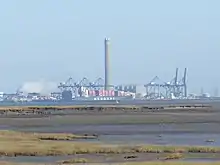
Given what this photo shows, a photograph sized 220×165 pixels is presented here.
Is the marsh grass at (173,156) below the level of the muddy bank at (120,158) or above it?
above

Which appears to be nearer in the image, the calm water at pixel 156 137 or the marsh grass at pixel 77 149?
the marsh grass at pixel 77 149

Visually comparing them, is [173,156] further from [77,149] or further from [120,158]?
[77,149]

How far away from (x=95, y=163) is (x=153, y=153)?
20.8 ft

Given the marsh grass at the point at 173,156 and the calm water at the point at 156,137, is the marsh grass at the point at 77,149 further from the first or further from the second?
the calm water at the point at 156,137

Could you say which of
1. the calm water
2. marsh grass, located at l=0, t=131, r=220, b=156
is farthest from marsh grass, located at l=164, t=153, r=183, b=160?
the calm water

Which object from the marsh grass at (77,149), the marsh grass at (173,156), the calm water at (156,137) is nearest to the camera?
the marsh grass at (173,156)

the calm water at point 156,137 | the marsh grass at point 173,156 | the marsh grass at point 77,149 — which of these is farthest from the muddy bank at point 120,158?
the calm water at point 156,137

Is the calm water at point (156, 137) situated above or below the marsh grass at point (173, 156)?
below

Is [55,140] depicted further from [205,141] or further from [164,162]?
[164,162]

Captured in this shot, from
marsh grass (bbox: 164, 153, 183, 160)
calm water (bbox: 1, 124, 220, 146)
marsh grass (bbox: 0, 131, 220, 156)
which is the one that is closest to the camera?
marsh grass (bbox: 164, 153, 183, 160)

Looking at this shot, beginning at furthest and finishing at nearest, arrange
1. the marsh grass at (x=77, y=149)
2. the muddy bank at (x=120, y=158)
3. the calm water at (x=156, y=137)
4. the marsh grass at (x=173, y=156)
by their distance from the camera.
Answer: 1. the calm water at (x=156, y=137)
2. the marsh grass at (x=77, y=149)
3. the marsh grass at (x=173, y=156)
4. the muddy bank at (x=120, y=158)

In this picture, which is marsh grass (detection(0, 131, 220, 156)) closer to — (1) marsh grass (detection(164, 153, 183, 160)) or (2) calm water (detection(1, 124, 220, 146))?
(1) marsh grass (detection(164, 153, 183, 160))

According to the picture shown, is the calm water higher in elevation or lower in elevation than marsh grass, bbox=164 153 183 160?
lower

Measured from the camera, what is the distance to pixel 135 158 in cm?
3525
